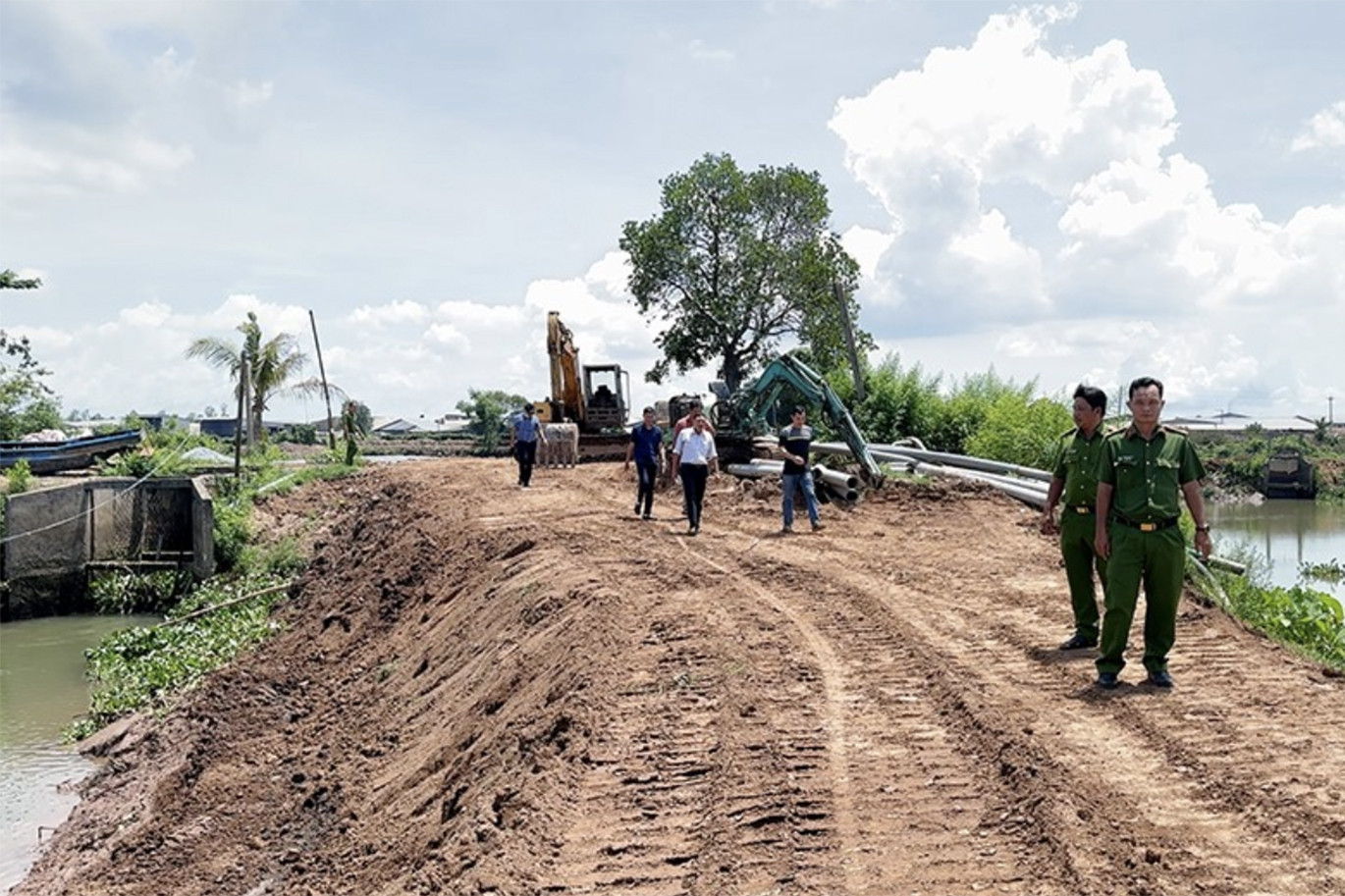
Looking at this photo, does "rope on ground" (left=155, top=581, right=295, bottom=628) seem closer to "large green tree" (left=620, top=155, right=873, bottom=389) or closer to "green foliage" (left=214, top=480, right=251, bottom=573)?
"green foliage" (left=214, top=480, right=251, bottom=573)

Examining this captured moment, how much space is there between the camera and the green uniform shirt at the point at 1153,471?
23.0 ft

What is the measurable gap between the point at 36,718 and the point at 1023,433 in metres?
16.3

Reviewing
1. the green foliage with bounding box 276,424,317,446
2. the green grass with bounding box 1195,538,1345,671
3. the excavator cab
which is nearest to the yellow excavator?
the excavator cab

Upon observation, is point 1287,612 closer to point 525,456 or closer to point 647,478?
point 647,478

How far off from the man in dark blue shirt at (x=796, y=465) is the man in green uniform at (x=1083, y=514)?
20.3 ft

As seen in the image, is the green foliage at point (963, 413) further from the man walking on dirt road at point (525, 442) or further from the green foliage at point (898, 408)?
the man walking on dirt road at point (525, 442)

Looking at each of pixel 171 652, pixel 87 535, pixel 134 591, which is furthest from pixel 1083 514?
pixel 87 535

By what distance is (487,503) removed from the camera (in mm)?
18422

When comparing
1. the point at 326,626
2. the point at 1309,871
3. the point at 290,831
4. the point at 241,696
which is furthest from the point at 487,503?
the point at 1309,871

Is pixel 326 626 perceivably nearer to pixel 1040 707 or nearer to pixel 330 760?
pixel 330 760

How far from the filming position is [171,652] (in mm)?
17281

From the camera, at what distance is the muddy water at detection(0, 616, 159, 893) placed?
11242mm

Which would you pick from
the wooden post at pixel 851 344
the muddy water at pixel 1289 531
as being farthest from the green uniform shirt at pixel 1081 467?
the wooden post at pixel 851 344

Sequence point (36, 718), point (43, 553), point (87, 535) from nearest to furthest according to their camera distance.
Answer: point (36, 718), point (43, 553), point (87, 535)
